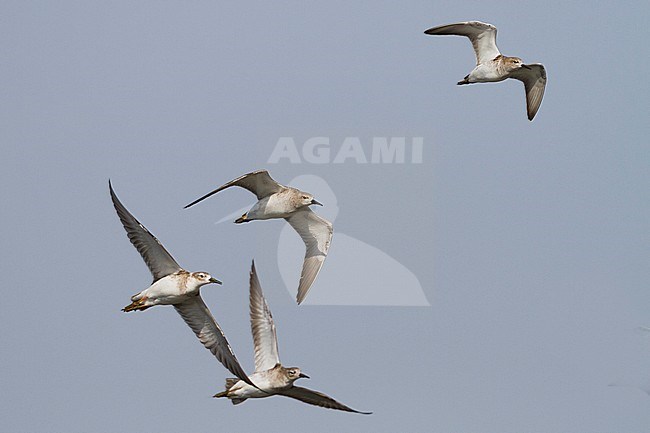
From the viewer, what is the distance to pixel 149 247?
10945 mm

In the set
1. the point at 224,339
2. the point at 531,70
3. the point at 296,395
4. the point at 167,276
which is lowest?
the point at 296,395

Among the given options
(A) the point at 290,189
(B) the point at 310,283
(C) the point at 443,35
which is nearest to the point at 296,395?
(B) the point at 310,283

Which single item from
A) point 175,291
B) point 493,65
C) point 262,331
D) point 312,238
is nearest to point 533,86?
point 493,65

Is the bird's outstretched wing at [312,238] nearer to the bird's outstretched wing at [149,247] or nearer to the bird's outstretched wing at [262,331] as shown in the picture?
the bird's outstretched wing at [262,331]

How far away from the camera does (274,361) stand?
40.6ft

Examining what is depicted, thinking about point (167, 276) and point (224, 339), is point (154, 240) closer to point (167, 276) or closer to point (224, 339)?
point (167, 276)

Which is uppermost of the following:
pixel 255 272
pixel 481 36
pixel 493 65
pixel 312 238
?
pixel 481 36

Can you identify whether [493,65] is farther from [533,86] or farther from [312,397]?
[312,397]

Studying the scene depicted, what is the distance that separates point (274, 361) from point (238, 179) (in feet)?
7.12

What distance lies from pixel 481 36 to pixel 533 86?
871 millimetres

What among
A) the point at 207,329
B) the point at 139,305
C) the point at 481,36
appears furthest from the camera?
the point at 481,36

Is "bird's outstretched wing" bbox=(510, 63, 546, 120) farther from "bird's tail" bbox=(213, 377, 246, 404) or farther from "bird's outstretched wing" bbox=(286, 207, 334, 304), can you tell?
"bird's tail" bbox=(213, 377, 246, 404)

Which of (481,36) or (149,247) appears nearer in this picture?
(149,247)

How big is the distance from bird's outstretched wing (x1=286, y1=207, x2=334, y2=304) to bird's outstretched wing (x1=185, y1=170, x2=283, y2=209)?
0.72 meters
